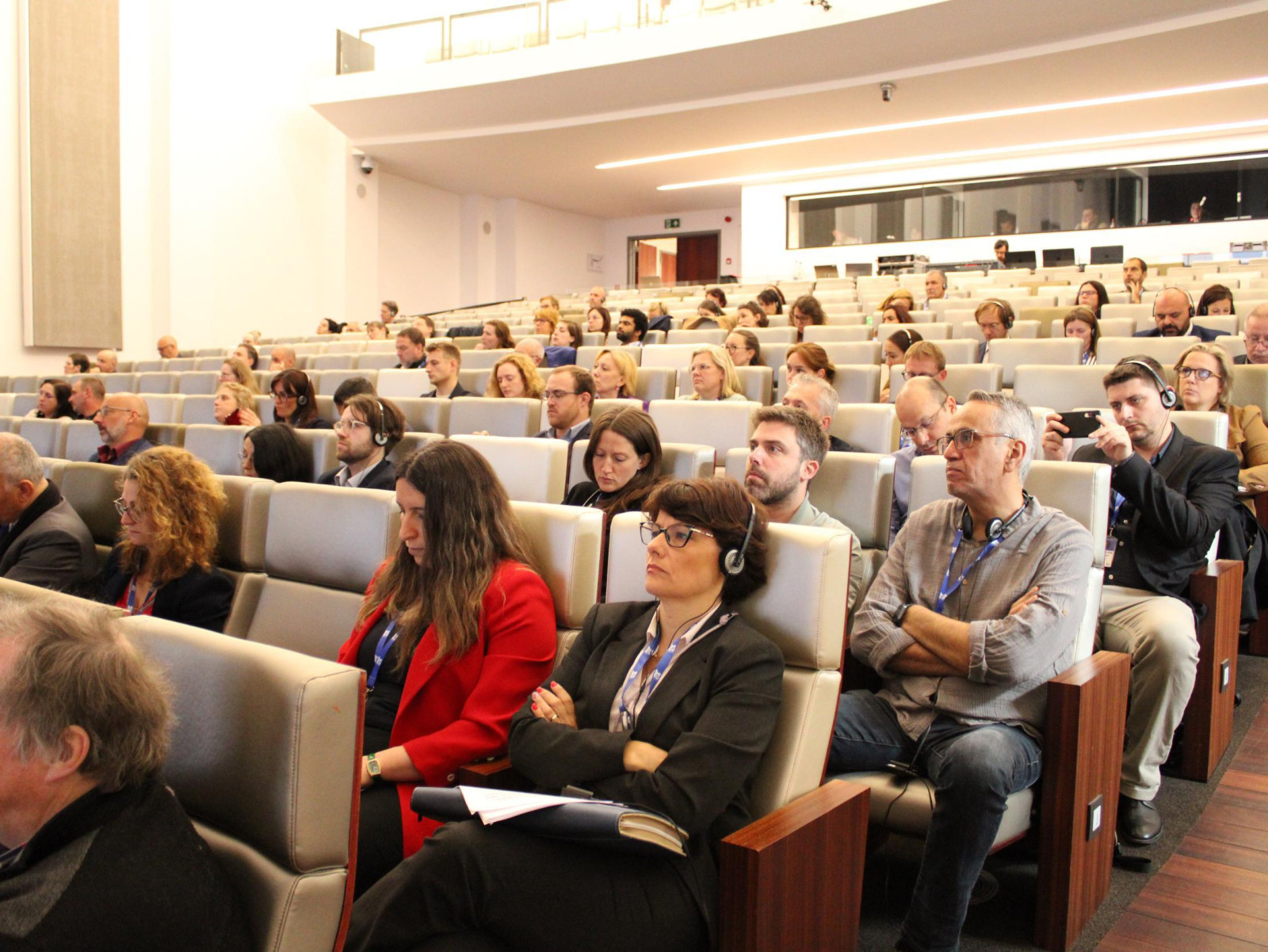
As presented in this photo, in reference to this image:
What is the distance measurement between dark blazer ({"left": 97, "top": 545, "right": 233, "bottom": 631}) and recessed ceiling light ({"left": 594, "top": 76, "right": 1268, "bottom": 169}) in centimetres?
1043

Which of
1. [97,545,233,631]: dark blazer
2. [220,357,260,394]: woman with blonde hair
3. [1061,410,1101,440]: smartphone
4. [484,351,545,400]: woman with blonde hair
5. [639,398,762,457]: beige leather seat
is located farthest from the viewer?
[220,357,260,394]: woman with blonde hair

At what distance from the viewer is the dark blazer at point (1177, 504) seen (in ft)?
7.24

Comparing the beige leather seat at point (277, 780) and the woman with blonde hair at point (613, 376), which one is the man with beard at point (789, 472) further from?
the woman with blonde hair at point (613, 376)

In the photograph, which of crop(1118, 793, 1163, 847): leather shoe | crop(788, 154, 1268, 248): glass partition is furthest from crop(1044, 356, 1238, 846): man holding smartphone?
crop(788, 154, 1268, 248): glass partition

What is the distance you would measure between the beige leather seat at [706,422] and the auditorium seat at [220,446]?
140 centimetres

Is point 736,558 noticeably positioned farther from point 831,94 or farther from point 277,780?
point 831,94

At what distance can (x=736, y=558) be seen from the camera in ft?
4.91

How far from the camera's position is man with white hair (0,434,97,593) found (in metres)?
2.37

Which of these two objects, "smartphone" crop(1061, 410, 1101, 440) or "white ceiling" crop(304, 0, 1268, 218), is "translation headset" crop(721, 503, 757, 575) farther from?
"white ceiling" crop(304, 0, 1268, 218)

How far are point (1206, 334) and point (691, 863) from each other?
14.2ft

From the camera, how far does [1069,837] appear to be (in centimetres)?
165

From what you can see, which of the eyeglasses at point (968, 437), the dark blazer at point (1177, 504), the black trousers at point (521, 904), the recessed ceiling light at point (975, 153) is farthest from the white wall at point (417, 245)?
the black trousers at point (521, 904)

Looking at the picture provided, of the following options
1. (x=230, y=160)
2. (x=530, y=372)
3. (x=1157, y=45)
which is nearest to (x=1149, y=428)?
(x=530, y=372)

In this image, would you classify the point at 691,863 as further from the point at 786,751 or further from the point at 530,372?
the point at 530,372
